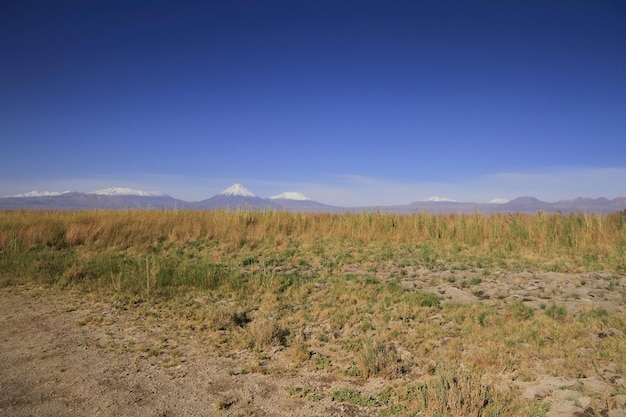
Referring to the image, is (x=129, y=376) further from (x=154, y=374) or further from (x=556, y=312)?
(x=556, y=312)

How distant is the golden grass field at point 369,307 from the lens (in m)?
4.43

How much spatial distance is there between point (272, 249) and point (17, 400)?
10.0 m

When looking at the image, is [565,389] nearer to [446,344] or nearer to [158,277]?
[446,344]

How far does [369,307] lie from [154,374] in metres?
4.11

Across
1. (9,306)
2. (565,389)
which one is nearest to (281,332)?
(565,389)

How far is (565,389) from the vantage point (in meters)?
4.27

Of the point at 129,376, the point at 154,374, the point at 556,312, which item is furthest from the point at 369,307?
the point at 129,376

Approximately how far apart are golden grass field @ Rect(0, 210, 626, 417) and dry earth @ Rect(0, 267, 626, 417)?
40 mm

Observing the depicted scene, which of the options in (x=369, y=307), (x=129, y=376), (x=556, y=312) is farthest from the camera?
(x=369, y=307)

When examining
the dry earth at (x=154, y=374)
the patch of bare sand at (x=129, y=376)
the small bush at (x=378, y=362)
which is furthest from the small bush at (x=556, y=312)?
the patch of bare sand at (x=129, y=376)

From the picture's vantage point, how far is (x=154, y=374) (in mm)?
5082

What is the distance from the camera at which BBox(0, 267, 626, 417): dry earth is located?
4.20 metres

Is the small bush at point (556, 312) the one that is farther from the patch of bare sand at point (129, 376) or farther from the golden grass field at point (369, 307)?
the patch of bare sand at point (129, 376)

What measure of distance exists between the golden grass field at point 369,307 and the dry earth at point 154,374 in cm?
4
